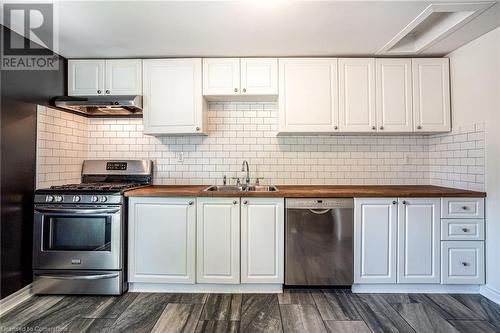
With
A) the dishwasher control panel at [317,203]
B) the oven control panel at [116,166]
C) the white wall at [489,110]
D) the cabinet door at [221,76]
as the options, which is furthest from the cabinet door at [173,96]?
the white wall at [489,110]

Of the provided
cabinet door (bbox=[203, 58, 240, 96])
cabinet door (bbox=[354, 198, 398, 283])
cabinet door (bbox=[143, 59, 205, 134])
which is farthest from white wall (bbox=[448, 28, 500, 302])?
cabinet door (bbox=[143, 59, 205, 134])

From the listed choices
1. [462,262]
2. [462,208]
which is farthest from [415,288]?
[462,208]

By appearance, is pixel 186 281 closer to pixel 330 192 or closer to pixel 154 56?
pixel 330 192

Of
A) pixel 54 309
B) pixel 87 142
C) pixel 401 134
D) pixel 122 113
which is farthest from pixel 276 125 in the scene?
pixel 54 309

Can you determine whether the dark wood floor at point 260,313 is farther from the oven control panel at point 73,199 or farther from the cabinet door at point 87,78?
the cabinet door at point 87,78

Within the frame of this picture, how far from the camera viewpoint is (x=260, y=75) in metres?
2.70

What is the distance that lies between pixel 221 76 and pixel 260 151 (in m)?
0.91

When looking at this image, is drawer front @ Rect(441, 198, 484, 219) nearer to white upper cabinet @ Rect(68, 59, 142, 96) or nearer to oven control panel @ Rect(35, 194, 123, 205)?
oven control panel @ Rect(35, 194, 123, 205)

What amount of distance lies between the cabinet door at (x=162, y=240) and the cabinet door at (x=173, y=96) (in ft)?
2.60

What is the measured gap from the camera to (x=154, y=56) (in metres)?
Result: 2.72

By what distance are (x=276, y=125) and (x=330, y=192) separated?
102 centimetres

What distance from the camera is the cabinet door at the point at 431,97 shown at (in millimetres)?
2674

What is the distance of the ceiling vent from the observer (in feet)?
6.29
